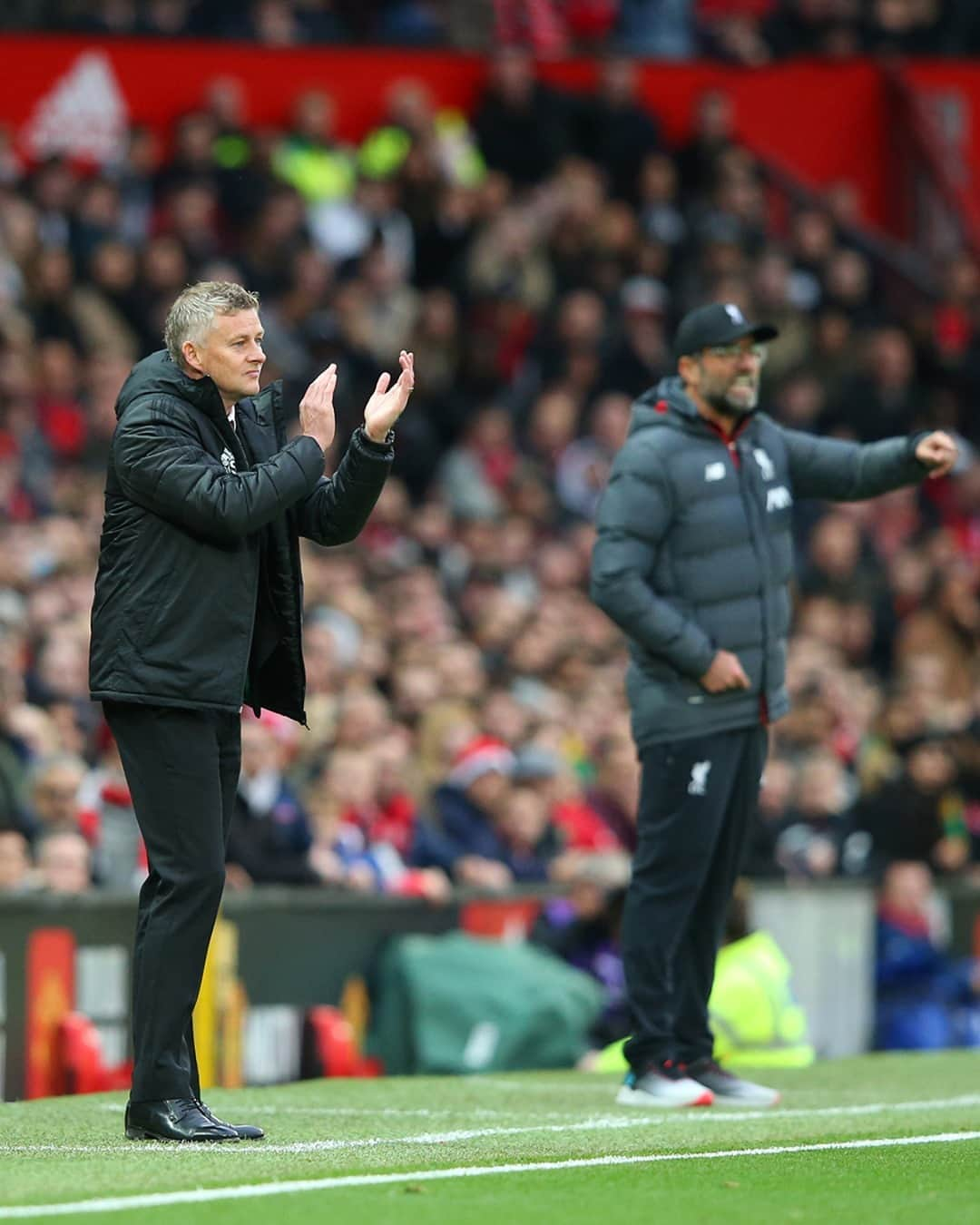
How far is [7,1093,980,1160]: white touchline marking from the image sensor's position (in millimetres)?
6629

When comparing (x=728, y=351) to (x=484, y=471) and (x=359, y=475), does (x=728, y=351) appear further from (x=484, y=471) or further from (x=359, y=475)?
(x=484, y=471)

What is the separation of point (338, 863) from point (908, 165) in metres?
12.0

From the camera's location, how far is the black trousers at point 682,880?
8.26m

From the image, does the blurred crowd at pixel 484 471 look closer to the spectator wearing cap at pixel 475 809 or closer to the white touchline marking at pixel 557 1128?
the spectator wearing cap at pixel 475 809

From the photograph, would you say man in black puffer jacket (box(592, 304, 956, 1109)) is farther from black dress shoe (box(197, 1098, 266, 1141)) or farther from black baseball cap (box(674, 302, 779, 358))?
black dress shoe (box(197, 1098, 266, 1141))

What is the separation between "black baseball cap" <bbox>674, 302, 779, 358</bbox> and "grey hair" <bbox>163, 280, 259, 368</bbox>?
1.92 metres

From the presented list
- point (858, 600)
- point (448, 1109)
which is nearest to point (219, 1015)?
point (448, 1109)

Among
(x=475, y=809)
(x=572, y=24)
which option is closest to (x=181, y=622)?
(x=475, y=809)

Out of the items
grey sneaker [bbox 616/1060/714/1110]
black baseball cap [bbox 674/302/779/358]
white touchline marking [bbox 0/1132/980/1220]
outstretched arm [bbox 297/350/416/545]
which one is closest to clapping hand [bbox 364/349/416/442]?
outstretched arm [bbox 297/350/416/545]

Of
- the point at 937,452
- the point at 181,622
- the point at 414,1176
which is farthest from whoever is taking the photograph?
the point at 937,452

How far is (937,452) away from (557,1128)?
244 cm

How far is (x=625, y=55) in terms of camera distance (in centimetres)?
2131

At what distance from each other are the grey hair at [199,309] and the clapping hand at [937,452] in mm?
2484

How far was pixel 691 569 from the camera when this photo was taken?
8320mm
